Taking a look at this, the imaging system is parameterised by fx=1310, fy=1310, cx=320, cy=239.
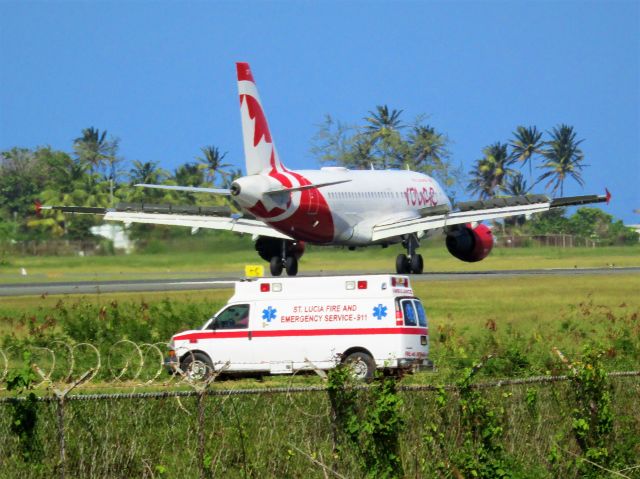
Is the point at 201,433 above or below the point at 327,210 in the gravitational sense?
below

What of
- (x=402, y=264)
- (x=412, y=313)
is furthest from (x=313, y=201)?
(x=412, y=313)

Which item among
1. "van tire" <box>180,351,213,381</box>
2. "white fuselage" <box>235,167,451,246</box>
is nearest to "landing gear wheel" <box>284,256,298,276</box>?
"white fuselage" <box>235,167,451,246</box>

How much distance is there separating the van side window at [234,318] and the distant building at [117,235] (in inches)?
1944

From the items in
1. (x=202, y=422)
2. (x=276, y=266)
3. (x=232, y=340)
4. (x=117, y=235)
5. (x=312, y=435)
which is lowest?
(x=312, y=435)

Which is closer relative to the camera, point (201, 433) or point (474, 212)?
point (201, 433)

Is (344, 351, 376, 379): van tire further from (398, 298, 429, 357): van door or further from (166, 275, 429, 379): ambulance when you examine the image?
(398, 298, 429, 357): van door

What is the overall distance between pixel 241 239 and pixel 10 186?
2673 inches

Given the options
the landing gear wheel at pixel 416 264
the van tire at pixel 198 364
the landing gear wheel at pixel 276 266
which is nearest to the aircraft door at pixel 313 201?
the landing gear wheel at pixel 276 266

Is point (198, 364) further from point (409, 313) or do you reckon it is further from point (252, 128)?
point (252, 128)

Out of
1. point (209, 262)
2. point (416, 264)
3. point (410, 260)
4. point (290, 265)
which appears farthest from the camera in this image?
point (209, 262)

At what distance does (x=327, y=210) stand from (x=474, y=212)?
687 centimetres

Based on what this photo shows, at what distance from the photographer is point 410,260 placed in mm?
62750

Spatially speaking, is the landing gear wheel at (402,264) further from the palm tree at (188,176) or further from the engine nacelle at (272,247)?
the palm tree at (188,176)

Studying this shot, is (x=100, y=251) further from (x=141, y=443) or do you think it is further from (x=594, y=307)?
(x=141, y=443)
